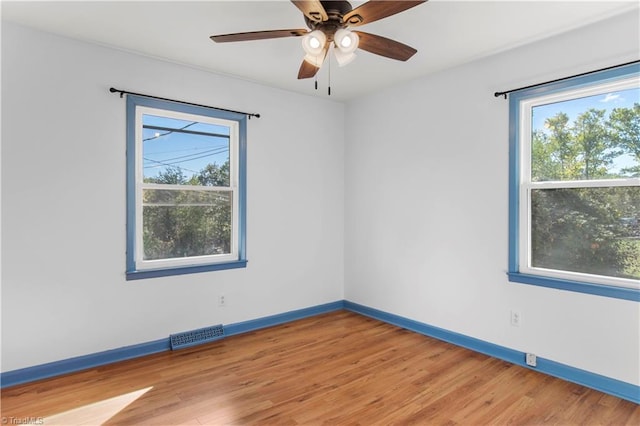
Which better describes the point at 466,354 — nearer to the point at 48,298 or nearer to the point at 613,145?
the point at 613,145

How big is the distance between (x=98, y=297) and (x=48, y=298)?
34 centimetres

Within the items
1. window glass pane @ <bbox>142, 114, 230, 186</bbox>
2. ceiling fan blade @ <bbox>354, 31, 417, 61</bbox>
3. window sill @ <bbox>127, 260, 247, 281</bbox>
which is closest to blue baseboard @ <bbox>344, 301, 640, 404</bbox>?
window sill @ <bbox>127, 260, 247, 281</bbox>

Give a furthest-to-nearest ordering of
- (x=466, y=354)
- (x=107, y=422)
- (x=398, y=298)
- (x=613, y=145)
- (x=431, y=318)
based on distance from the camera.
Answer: (x=398, y=298) < (x=431, y=318) < (x=466, y=354) < (x=613, y=145) < (x=107, y=422)

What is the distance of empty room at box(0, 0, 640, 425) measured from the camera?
2.46 metres

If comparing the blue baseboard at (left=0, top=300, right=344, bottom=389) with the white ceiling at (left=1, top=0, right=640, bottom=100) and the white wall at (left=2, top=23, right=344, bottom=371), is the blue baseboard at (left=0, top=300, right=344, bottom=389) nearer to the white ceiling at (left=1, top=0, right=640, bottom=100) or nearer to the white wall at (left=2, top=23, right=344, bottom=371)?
the white wall at (left=2, top=23, right=344, bottom=371)

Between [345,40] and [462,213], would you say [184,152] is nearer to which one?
[345,40]

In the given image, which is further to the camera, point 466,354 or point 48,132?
point 466,354

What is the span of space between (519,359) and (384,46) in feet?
8.85

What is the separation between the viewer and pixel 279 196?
13.7ft

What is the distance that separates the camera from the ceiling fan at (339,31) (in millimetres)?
1838

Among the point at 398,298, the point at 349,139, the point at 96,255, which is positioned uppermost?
the point at 349,139

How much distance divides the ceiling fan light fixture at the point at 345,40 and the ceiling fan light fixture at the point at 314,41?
0.08m

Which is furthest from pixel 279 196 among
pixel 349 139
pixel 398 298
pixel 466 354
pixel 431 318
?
pixel 466 354

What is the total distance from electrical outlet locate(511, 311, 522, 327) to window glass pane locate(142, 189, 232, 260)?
109 inches
